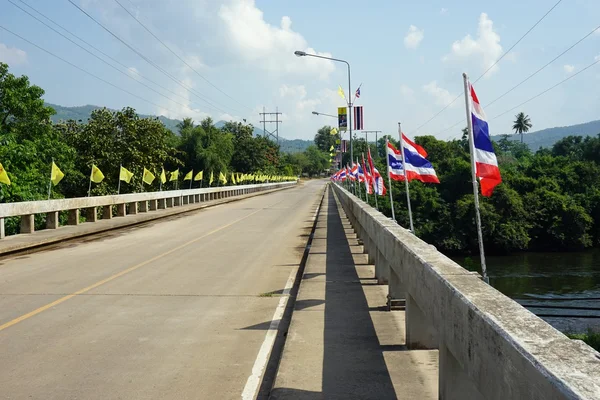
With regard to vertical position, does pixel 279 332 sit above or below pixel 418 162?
below

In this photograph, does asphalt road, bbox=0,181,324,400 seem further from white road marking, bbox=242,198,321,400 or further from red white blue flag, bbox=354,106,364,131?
red white blue flag, bbox=354,106,364,131

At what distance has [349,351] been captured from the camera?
21.3 ft

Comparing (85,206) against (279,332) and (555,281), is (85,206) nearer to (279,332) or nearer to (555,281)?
(279,332)

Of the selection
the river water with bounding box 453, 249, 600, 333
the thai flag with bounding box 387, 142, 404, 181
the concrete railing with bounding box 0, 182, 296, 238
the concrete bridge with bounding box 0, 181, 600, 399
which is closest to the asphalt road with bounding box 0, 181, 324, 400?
the concrete bridge with bounding box 0, 181, 600, 399

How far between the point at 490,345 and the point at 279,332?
465cm

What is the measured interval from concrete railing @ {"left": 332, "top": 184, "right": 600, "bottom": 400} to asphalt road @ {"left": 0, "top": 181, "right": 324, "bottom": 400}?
1878 millimetres

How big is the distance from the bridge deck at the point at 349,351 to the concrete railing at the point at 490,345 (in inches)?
23.1

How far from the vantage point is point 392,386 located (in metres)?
5.38

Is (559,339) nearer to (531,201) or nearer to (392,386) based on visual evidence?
(392,386)

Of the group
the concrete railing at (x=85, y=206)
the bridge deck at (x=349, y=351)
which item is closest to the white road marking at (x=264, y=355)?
the bridge deck at (x=349, y=351)

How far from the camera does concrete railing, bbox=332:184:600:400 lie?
263 centimetres

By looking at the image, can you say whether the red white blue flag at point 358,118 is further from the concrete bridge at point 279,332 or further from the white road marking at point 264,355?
the white road marking at point 264,355

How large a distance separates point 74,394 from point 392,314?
4011 millimetres

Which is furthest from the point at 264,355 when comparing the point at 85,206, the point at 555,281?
the point at 555,281
